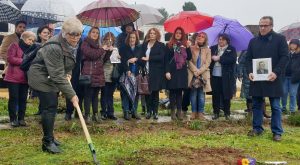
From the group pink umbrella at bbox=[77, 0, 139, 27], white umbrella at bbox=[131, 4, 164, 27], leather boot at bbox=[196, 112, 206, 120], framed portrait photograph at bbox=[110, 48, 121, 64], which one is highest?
white umbrella at bbox=[131, 4, 164, 27]

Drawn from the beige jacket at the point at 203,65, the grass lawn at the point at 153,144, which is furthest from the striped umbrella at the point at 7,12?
the beige jacket at the point at 203,65

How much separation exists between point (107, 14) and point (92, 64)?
154 cm

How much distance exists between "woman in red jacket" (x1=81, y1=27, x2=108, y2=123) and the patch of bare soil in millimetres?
2690

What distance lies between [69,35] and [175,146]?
222 centimetres

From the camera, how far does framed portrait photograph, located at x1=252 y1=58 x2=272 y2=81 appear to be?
24.3ft

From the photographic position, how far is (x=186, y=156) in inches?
232

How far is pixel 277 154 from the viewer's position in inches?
251

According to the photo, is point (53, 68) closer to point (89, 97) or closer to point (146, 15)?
point (89, 97)

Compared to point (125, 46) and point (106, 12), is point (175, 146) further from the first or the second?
point (106, 12)

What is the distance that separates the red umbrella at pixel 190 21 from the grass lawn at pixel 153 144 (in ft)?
7.75

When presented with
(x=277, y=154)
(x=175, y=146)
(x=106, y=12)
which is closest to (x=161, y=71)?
(x=106, y=12)

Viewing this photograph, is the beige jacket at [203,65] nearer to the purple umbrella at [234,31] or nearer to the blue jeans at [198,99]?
the blue jeans at [198,99]

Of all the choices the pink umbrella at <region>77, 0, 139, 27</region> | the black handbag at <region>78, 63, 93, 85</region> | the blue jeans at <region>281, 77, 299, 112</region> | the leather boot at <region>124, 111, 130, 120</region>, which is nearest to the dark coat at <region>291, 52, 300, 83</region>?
the blue jeans at <region>281, 77, 299, 112</region>

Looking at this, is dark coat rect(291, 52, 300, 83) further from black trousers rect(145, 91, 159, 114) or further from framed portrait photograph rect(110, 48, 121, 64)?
framed portrait photograph rect(110, 48, 121, 64)
